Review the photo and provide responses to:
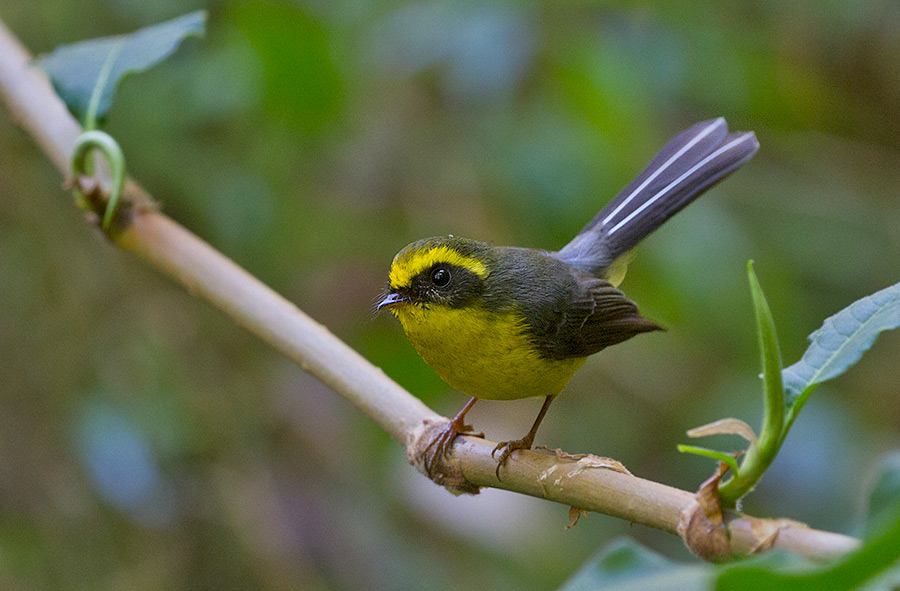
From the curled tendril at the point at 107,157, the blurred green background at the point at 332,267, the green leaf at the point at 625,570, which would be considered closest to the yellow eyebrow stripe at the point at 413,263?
the curled tendril at the point at 107,157

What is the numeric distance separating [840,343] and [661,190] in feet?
4.71

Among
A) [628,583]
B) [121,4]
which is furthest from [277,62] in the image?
[628,583]

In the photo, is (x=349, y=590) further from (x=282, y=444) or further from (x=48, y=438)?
(x=48, y=438)

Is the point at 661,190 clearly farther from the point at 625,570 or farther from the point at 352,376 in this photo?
the point at 625,570

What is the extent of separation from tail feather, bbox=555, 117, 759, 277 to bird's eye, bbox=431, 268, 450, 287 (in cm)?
74

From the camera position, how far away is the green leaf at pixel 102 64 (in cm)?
229

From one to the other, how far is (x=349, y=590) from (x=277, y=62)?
2.27 metres

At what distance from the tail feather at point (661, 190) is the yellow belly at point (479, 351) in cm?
68

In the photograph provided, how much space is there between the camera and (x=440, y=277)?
2.26m

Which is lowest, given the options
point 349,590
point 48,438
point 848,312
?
point 349,590

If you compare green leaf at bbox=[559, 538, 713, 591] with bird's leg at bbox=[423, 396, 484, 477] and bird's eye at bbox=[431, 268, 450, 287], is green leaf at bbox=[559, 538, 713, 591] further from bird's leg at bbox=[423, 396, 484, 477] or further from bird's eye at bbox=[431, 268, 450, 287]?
bird's eye at bbox=[431, 268, 450, 287]

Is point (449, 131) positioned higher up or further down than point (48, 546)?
higher up

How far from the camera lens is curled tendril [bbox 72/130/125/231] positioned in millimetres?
2141

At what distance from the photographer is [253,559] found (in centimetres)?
365
